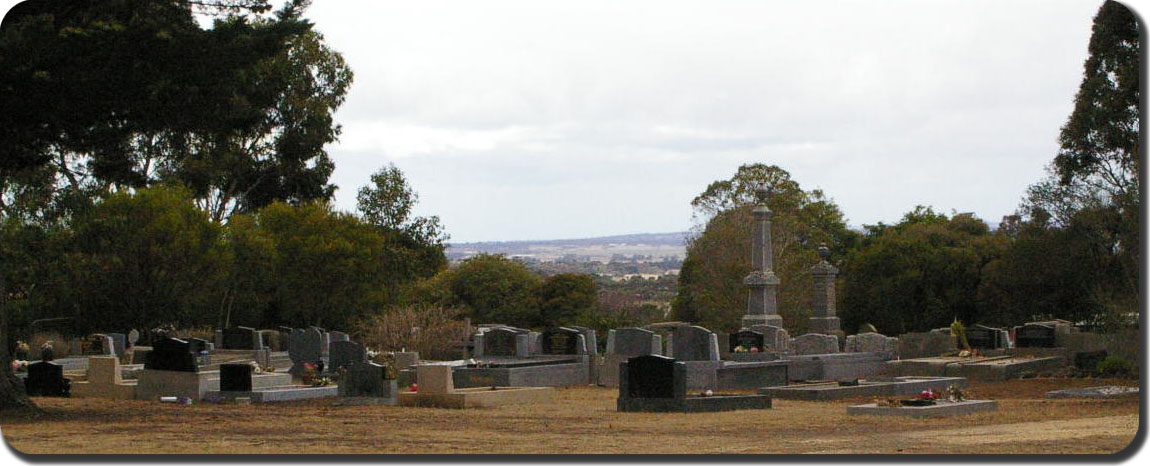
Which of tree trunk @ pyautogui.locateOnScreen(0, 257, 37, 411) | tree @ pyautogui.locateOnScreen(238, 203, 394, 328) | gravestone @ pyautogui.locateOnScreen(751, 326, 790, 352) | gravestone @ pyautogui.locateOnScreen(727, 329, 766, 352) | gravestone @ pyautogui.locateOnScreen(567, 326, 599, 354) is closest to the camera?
tree trunk @ pyautogui.locateOnScreen(0, 257, 37, 411)

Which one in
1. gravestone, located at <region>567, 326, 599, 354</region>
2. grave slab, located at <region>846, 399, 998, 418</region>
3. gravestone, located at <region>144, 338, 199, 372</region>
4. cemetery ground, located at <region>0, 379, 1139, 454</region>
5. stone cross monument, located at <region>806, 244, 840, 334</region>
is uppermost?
stone cross monument, located at <region>806, 244, 840, 334</region>

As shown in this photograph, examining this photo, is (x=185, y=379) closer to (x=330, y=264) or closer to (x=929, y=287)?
(x=330, y=264)

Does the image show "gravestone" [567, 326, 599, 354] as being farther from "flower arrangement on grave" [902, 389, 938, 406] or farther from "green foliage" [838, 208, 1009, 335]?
"green foliage" [838, 208, 1009, 335]

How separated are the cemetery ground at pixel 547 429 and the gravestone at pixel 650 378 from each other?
479mm

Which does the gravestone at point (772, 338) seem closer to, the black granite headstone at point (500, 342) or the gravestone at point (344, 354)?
the black granite headstone at point (500, 342)

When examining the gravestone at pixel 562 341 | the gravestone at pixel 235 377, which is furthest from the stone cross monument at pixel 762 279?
the gravestone at pixel 235 377

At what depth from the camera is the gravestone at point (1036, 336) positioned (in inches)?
1181

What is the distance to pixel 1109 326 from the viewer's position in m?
23.3

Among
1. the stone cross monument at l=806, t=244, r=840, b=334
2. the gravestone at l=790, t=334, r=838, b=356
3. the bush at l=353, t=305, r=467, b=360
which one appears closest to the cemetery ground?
the gravestone at l=790, t=334, r=838, b=356

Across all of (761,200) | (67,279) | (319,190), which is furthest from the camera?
(319,190)

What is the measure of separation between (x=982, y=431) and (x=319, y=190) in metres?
33.5

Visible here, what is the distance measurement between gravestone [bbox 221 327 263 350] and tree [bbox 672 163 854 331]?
17671mm

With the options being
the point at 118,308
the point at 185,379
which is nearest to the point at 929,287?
the point at 118,308

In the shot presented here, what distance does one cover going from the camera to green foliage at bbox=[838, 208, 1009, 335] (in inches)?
1812
